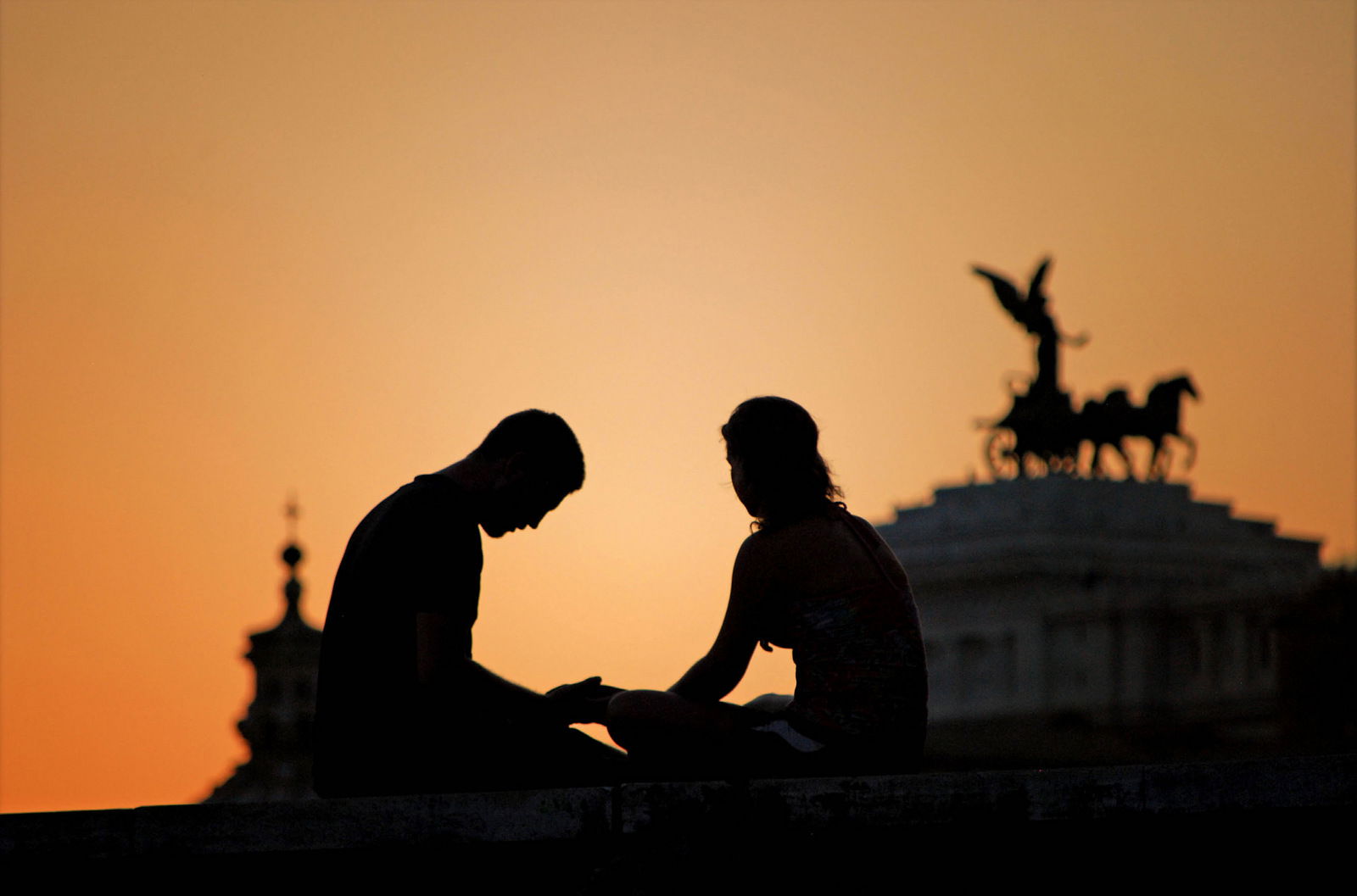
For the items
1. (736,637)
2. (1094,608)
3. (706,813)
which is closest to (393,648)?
(736,637)

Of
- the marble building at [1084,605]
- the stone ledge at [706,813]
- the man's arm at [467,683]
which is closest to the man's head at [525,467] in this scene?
the man's arm at [467,683]

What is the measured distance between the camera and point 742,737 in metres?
8.23

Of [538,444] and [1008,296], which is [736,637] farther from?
[1008,296]

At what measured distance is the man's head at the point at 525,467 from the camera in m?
8.48

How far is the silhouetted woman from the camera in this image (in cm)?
823

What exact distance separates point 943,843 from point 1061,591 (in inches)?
3227

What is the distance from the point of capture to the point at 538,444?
851cm

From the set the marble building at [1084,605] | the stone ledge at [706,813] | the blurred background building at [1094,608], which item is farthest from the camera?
the marble building at [1084,605]

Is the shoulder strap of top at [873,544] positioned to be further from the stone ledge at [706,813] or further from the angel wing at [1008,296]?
the angel wing at [1008,296]

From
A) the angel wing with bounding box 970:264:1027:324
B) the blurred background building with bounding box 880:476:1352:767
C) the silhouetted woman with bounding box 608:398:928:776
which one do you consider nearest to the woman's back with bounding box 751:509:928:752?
the silhouetted woman with bounding box 608:398:928:776

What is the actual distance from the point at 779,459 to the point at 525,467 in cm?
68

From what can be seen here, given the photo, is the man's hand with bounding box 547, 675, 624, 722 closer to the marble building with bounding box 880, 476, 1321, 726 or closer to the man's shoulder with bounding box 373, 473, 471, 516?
the man's shoulder with bounding box 373, 473, 471, 516

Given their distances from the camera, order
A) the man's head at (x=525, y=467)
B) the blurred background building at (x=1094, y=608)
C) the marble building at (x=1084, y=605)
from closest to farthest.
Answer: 1. the man's head at (x=525, y=467)
2. the blurred background building at (x=1094, y=608)
3. the marble building at (x=1084, y=605)

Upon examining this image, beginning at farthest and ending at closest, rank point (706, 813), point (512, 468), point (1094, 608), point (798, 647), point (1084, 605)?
point (1084, 605) → point (1094, 608) → point (512, 468) → point (798, 647) → point (706, 813)
